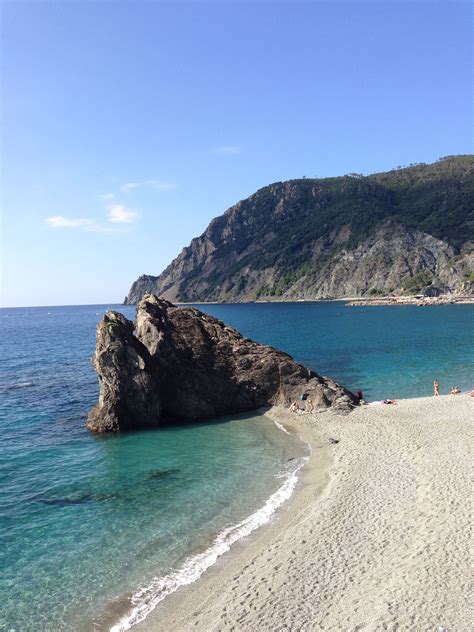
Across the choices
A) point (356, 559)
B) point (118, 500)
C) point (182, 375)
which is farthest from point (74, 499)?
point (182, 375)

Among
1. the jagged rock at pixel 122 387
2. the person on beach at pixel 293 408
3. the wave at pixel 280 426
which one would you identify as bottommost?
the wave at pixel 280 426

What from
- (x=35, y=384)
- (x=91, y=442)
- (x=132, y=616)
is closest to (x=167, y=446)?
(x=91, y=442)

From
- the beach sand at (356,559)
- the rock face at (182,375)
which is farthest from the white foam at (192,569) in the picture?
the rock face at (182,375)

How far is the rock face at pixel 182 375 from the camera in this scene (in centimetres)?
3269

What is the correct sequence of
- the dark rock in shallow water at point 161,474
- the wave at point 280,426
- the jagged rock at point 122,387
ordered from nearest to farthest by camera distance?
the dark rock in shallow water at point 161,474, the wave at point 280,426, the jagged rock at point 122,387

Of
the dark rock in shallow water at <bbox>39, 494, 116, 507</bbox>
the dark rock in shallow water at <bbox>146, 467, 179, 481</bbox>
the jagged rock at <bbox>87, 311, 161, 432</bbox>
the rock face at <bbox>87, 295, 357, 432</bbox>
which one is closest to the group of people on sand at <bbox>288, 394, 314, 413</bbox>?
the rock face at <bbox>87, 295, 357, 432</bbox>

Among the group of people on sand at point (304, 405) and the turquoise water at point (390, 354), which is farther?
the turquoise water at point (390, 354)

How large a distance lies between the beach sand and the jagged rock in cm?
1328

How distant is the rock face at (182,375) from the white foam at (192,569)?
594 inches

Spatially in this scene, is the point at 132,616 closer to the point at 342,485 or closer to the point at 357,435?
the point at 342,485

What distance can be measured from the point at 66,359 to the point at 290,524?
56195 millimetres

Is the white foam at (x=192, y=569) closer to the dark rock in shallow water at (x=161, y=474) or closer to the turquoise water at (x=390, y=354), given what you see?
the dark rock in shallow water at (x=161, y=474)

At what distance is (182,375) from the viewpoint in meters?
35.4

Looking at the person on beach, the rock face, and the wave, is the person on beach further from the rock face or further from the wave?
the wave
